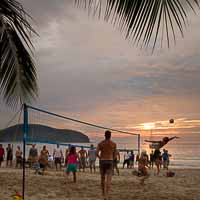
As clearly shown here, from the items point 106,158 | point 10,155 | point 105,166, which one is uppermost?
point 106,158

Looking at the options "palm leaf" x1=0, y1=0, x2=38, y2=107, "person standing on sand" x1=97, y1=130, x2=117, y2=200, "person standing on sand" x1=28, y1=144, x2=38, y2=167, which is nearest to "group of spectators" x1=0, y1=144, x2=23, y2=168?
"person standing on sand" x1=28, y1=144, x2=38, y2=167

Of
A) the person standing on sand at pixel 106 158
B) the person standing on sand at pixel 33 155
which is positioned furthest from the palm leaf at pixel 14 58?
the person standing on sand at pixel 33 155

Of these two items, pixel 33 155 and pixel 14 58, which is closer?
pixel 14 58

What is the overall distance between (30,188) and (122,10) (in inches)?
314

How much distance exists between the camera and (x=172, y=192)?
9.92m

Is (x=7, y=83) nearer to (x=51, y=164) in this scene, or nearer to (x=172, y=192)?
(x=172, y=192)

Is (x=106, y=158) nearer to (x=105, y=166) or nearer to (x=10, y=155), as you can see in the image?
(x=105, y=166)

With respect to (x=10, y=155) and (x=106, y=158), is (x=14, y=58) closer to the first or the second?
(x=106, y=158)

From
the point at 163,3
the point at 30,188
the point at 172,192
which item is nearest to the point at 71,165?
the point at 30,188

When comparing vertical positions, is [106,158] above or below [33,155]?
above

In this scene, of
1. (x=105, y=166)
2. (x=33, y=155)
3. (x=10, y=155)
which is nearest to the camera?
(x=105, y=166)

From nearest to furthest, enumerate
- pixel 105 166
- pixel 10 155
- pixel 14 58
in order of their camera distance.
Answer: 1. pixel 14 58
2. pixel 105 166
3. pixel 10 155

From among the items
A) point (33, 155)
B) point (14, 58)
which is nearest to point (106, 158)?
point (14, 58)

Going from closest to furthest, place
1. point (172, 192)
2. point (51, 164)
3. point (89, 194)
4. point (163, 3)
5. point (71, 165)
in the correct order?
point (163, 3) → point (89, 194) → point (172, 192) → point (71, 165) → point (51, 164)
